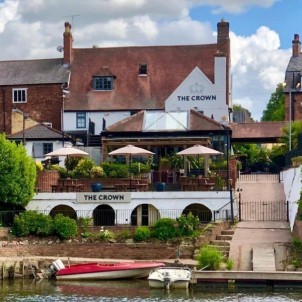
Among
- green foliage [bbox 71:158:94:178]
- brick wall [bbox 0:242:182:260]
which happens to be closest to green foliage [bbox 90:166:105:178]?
green foliage [bbox 71:158:94:178]

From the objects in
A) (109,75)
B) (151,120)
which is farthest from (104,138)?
(109,75)

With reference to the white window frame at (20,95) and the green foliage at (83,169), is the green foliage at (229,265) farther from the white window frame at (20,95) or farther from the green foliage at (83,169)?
the white window frame at (20,95)

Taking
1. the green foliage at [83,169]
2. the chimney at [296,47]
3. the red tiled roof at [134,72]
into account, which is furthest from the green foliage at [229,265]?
the chimney at [296,47]

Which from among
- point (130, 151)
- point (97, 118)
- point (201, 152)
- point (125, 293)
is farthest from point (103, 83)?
point (125, 293)

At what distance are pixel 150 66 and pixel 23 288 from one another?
3718cm

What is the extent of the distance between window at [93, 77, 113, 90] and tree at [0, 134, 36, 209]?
2258 cm

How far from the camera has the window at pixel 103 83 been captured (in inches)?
2840

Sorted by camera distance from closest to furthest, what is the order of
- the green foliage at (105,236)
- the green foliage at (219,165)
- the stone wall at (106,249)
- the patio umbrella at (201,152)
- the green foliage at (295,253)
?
1. the green foliage at (295,253)
2. the stone wall at (106,249)
3. the green foliage at (105,236)
4. the patio umbrella at (201,152)
5. the green foliage at (219,165)

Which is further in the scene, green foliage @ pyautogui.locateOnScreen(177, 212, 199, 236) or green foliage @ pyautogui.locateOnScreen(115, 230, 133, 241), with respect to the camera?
green foliage @ pyautogui.locateOnScreen(115, 230, 133, 241)

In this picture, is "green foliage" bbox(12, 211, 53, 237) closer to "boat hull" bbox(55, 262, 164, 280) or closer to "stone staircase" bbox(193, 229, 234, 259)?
"boat hull" bbox(55, 262, 164, 280)

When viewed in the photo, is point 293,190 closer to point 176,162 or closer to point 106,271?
point 176,162

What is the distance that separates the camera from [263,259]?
41312 mm

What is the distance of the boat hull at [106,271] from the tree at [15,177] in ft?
28.8

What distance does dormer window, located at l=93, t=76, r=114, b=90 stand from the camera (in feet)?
237
